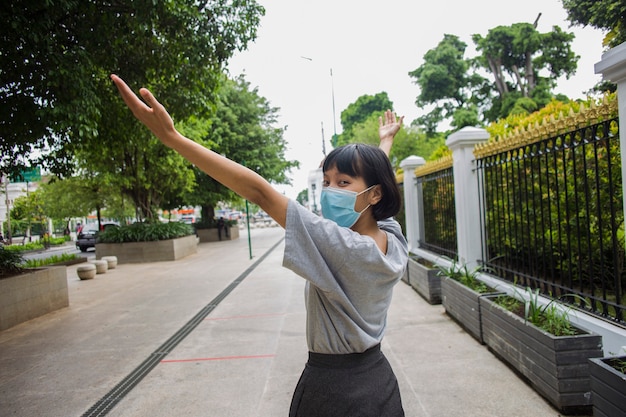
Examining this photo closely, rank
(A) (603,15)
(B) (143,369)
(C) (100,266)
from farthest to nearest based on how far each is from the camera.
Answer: (C) (100,266)
(A) (603,15)
(B) (143,369)

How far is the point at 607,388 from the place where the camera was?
7.58ft

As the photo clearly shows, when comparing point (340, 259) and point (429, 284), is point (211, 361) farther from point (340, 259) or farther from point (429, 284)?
point (340, 259)

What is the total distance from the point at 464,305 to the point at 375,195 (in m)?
4.06

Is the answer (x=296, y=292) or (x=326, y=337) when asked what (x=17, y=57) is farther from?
(x=326, y=337)

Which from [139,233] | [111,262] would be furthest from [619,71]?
[139,233]

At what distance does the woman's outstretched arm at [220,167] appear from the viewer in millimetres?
1186

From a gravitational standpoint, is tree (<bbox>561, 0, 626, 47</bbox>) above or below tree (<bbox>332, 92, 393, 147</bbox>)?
below

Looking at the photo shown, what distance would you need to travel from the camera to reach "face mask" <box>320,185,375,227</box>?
1.46m

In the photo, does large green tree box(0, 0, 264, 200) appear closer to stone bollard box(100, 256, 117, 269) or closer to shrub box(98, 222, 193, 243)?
stone bollard box(100, 256, 117, 269)

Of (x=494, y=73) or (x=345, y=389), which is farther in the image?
(x=494, y=73)

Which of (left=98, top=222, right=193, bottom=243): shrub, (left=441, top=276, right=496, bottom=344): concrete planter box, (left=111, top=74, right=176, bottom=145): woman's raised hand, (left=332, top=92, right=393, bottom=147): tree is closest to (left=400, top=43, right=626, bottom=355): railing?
(left=441, top=276, right=496, bottom=344): concrete planter box

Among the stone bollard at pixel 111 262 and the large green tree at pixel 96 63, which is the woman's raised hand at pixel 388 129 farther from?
→ the stone bollard at pixel 111 262

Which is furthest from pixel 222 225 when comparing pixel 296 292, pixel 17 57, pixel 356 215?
pixel 356 215

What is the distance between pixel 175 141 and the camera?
124 cm
